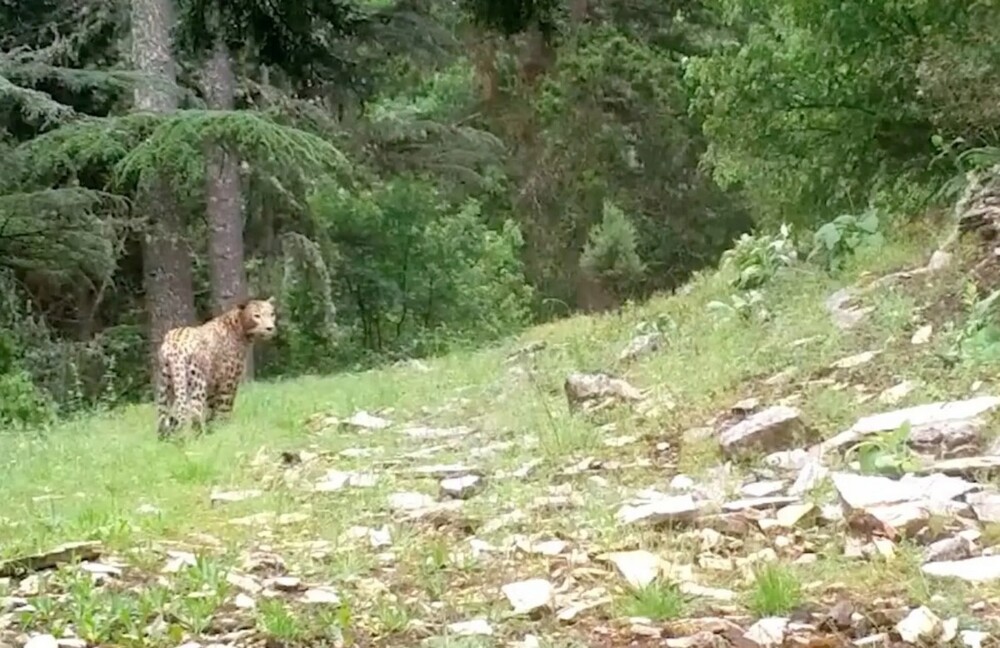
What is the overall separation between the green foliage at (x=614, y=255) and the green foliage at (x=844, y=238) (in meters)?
9.45

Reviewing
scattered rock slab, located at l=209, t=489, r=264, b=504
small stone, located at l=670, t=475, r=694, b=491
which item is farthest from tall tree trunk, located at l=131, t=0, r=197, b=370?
small stone, located at l=670, t=475, r=694, b=491

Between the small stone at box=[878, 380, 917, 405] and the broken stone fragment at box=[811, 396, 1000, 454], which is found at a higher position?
the broken stone fragment at box=[811, 396, 1000, 454]

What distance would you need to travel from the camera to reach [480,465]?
21.3 feet

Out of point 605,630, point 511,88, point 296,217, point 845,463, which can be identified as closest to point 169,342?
point 845,463

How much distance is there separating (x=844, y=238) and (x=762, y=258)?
97 cm

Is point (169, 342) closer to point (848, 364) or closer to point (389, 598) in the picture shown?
point (848, 364)

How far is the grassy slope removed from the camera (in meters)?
4.12

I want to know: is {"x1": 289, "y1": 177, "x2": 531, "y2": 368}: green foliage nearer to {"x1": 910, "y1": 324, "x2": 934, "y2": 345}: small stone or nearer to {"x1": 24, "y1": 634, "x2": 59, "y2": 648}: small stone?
{"x1": 910, "y1": 324, "x2": 934, "y2": 345}: small stone

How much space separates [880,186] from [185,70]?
8.78 meters

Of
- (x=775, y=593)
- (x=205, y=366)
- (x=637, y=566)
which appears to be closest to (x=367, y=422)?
(x=205, y=366)

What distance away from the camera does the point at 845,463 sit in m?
5.41

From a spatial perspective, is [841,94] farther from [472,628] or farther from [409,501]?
[472,628]

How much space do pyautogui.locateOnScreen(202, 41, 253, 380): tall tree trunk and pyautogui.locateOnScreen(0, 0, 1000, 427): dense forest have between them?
4cm

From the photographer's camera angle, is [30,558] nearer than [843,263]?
Yes
